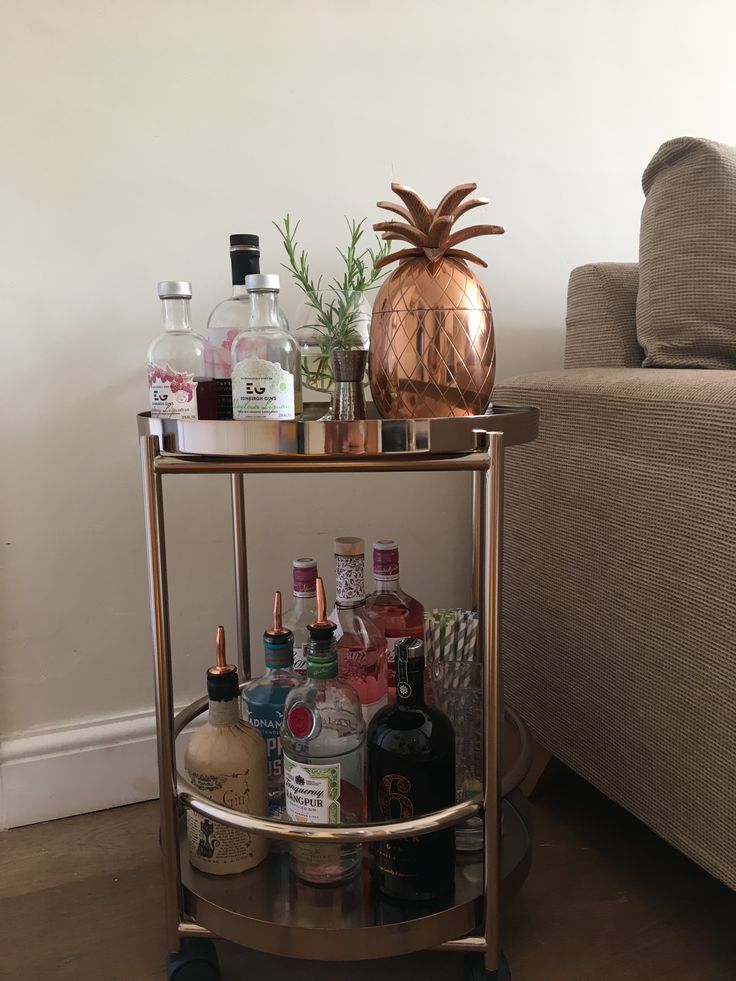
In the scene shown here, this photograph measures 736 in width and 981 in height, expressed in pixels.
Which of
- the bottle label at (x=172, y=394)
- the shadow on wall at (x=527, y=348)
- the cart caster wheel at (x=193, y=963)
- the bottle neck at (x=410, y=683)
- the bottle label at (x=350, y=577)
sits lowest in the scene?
the cart caster wheel at (x=193, y=963)

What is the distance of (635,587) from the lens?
93cm

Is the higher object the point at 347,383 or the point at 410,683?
the point at 347,383

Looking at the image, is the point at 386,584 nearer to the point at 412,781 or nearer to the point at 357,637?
the point at 357,637

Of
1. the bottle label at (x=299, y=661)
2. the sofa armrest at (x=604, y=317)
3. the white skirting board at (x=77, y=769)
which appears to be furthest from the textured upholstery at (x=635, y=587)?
the white skirting board at (x=77, y=769)

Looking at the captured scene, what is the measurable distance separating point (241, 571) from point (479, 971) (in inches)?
21.5

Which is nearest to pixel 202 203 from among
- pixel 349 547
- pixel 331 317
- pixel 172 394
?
pixel 331 317

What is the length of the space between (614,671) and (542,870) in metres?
0.28

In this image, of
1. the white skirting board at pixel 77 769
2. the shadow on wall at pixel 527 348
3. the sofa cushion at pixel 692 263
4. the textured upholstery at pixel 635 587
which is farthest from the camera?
the shadow on wall at pixel 527 348

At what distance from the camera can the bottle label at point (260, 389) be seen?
30.5 inches

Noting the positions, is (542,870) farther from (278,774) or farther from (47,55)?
(47,55)

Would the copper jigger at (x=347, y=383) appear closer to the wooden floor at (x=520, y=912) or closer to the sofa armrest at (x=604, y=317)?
the sofa armrest at (x=604, y=317)

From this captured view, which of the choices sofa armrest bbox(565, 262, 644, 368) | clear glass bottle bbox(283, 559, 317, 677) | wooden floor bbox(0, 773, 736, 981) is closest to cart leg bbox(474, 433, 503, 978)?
wooden floor bbox(0, 773, 736, 981)

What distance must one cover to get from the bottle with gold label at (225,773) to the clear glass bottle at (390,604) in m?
0.18

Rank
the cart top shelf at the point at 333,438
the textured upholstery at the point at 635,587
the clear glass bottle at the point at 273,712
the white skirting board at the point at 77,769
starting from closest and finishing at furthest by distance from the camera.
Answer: the cart top shelf at the point at 333,438 < the textured upholstery at the point at 635,587 < the clear glass bottle at the point at 273,712 < the white skirting board at the point at 77,769
